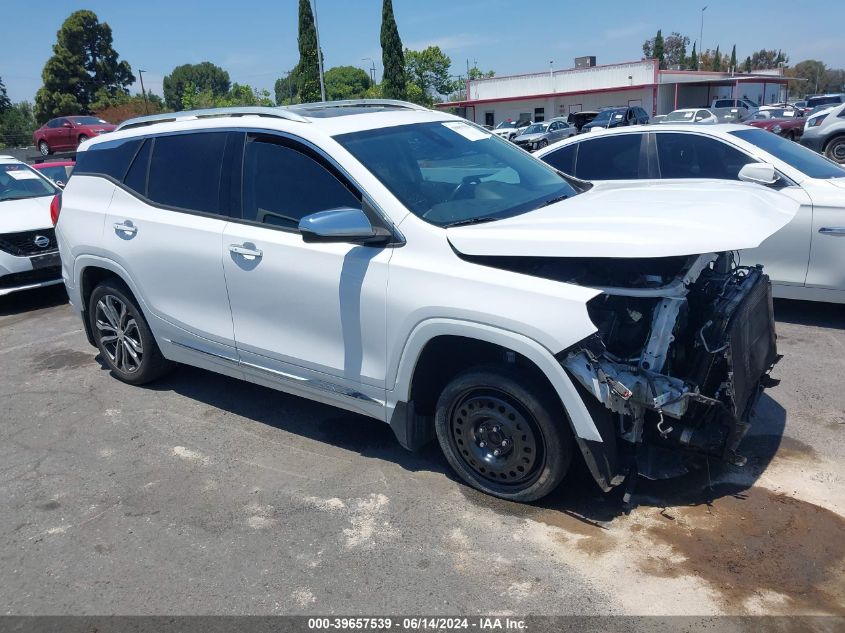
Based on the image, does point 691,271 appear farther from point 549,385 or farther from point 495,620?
point 495,620

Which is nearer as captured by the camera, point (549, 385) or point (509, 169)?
point (549, 385)

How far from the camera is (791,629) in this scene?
2689 millimetres

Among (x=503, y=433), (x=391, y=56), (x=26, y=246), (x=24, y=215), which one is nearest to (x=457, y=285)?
(x=503, y=433)

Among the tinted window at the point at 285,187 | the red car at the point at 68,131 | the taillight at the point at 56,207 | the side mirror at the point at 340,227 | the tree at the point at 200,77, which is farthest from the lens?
the tree at the point at 200,77

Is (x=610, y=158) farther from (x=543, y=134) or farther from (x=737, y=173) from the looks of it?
(x=543, y=134)

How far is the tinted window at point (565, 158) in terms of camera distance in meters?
7.01

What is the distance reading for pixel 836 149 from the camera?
1593cm

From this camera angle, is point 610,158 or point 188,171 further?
point 610,158

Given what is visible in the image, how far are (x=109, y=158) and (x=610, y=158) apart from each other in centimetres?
A: 446

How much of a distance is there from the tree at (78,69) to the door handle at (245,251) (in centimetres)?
5800

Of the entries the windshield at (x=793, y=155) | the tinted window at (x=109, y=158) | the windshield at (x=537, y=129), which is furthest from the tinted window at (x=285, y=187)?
the windshield at (x=537, y=129)

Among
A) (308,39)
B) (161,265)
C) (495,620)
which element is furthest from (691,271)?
(308,39)

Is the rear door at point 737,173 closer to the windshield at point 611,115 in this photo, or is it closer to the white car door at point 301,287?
the white car door at point 301,287

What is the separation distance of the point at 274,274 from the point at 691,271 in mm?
2243
